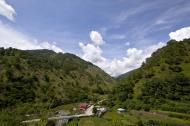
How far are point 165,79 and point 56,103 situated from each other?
213ft

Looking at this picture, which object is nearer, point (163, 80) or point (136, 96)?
point (136, 96)

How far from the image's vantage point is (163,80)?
156m

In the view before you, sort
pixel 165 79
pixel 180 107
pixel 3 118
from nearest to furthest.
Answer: pixel 3 118 → pixel 180 107 → pixel 165 79

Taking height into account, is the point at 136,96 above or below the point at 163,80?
below

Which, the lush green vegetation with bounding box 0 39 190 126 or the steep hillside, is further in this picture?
the steep hillside

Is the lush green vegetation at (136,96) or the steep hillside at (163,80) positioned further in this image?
the steep hillside at (163,80)

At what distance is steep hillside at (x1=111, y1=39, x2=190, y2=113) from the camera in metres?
148

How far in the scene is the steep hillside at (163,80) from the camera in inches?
5817

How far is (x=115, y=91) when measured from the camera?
17612 centimetres

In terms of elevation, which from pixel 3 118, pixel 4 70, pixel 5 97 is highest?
pixel 4 70

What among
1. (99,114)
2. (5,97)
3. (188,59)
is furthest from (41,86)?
(188,59)

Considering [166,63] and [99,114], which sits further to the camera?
[166,63]

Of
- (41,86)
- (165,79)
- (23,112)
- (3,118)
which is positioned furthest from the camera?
(41,86)

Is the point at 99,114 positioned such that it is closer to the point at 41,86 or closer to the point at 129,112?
the point at 129,112
